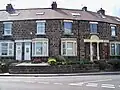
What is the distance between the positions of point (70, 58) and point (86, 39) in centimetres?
350

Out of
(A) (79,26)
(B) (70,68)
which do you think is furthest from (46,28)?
(B) (70,68)

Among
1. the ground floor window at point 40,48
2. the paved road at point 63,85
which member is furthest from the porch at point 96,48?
the paved road at point 63,85

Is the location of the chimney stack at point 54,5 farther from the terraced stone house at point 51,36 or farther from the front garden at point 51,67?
the front garden at point 51,67

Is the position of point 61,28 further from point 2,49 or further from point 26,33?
point 2,49

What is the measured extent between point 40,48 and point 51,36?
220 centimetres

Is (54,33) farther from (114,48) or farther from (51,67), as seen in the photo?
(114,48)

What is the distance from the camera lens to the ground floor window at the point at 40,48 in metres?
38.3

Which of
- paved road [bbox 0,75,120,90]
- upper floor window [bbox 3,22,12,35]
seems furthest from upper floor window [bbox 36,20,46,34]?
paved road [bbox 0,75,120,90]

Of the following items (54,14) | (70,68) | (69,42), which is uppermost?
(54,14)

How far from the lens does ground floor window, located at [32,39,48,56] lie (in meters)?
38.3

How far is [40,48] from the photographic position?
38438 mm

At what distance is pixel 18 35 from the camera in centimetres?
3919

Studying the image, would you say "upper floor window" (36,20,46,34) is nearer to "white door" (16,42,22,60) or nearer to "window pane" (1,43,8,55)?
"white door" (16,42,22,60)

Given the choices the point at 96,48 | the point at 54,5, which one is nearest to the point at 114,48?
the point at 96,48
